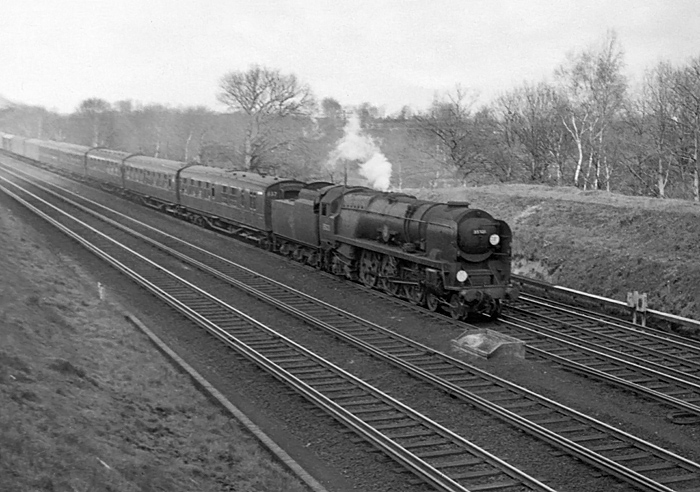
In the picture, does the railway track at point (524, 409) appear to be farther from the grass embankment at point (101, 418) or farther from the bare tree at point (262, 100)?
the bare tree at point (262, 100)

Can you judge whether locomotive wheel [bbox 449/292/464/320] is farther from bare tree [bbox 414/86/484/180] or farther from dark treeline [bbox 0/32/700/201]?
bare tree [bbox 414/86/484/180]

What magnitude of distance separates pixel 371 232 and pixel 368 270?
1.18 m

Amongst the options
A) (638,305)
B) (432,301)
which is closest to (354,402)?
(432,301)

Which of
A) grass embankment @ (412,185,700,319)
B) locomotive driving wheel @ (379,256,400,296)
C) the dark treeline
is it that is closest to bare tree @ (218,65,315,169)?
the dark treeline

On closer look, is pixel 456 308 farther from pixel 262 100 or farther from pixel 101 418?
pixel 262 100

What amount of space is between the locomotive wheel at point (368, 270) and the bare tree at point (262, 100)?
1118 inches

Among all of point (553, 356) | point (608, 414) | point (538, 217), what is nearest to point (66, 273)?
point (553, 356)

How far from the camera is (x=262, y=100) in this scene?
49812mm

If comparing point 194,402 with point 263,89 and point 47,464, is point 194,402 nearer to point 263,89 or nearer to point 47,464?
point 47,464

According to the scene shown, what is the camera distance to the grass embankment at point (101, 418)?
681 cm

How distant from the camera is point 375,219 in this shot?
19.6m

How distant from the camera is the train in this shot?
16750 millimetres

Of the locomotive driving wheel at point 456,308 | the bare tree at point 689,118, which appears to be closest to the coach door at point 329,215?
the locomotive driving wheel at point 456,308

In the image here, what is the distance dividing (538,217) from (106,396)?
20741 mm
